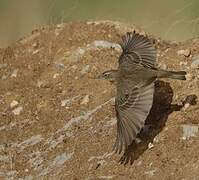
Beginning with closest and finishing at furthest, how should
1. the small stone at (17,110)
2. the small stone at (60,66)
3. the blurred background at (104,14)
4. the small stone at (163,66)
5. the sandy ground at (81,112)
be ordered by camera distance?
1. the sandy ground at (81,112)
2. the small stone at (163,66)
3. the small stone at (17,110)
4. the small stone at (60,66)
5. the blurred background at (104,14)

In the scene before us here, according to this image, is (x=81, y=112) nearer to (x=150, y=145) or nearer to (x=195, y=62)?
(x=150, y=145)

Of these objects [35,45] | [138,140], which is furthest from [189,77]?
[35,45]

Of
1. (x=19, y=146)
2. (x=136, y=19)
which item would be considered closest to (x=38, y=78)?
(x=19, y=146)

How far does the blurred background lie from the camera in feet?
40.6

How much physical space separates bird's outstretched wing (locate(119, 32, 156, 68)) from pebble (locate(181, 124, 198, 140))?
36.7 inches

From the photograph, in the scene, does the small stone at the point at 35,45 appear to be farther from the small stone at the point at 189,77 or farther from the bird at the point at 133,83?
the small stone at the point at 189,77

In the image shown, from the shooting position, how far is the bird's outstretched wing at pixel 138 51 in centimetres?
951

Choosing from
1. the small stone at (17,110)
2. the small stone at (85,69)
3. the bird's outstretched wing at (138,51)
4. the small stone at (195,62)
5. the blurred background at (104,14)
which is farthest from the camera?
the blurred background at (104,14)

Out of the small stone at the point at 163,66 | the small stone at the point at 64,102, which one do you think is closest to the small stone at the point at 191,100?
the small stone at the point at 163,66

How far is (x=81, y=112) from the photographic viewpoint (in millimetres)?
9844

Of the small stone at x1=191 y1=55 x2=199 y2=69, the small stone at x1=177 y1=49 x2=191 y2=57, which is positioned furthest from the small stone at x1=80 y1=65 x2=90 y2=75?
the small stone at x1=191 y1=55 x2=199 y2=69

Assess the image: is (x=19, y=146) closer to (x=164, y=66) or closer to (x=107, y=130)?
(x=107, y=130)

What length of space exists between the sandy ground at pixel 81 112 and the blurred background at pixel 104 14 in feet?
3.42

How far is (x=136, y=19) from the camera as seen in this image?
13047 mm
